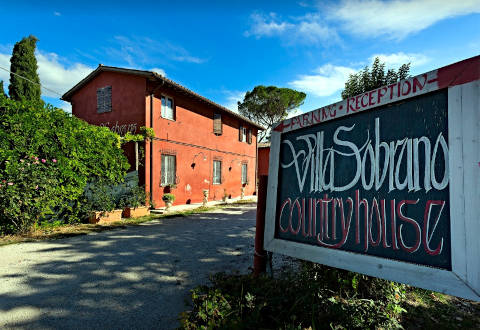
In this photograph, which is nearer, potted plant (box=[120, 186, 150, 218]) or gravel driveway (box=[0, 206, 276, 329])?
gravel driveway (box=[0, 206, 276, 329])

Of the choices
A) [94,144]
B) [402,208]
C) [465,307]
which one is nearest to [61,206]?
[94,144]

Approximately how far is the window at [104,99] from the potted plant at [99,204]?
5176mm

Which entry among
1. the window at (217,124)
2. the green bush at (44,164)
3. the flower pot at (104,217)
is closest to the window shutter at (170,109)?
the window at (217,124)

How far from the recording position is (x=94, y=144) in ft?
23.4

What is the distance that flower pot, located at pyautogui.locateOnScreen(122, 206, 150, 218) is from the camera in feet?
26.7

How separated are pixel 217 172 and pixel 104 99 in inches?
268

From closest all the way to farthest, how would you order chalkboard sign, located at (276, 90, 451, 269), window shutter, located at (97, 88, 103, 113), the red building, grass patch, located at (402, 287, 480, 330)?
chalkboard sign, located at (276, 90, 451, 269) → grass patch, located at (402, 287, 480, 330) → the red building → window shutter, located at (97, 88, 103, 113)

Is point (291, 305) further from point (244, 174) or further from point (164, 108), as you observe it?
point (244, 174)

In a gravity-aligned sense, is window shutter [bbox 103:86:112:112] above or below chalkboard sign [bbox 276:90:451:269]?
above

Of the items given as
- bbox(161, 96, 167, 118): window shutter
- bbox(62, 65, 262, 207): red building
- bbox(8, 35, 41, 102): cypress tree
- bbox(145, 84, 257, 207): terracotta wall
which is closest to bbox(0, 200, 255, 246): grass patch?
bbox(62, 65, 262, 207): red building

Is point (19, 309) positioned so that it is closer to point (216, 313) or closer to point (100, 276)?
Result: point (100, 276)

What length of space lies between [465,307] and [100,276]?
434 cm

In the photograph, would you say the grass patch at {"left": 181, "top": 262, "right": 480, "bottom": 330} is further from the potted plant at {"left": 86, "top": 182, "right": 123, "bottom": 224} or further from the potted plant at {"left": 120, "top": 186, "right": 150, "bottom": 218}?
the potted plant at {"left": 120, "top": 186, "right": 150, "bottom": 218}

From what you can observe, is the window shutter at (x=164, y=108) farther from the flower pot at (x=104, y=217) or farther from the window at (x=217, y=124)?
the flower pot at (x=104, y=217)
